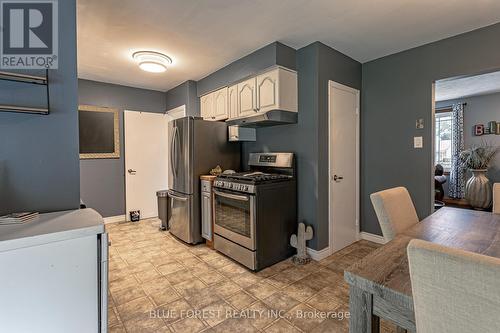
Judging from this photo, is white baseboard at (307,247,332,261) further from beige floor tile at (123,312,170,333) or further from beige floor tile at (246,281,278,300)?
beige floor tile at (123,312,170,333)

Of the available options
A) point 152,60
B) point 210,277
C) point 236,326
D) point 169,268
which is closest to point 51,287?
point 236,326

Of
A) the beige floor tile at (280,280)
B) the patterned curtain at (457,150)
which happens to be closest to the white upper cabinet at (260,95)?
the beige floor tile at (280,280)

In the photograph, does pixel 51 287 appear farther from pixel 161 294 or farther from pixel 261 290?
pixel 261 290

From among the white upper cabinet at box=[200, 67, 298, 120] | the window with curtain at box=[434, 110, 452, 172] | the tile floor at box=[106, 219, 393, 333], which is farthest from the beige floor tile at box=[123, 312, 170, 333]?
the window with curtain at box=[434, 110, 452, 172]

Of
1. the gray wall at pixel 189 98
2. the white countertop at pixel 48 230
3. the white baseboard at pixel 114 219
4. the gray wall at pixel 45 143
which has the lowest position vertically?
the white baseboard at pixel 114 219

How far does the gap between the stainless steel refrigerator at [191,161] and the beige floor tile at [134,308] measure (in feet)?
4.18

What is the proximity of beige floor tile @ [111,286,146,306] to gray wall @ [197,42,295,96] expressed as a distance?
2745mm

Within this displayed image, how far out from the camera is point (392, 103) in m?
3.20

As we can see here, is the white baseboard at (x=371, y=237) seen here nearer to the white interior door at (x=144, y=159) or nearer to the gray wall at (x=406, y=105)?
the gray wall at (x=406, y=105)

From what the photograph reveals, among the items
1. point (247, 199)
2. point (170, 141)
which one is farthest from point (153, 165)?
point (247, 199)

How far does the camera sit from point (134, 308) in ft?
6.51

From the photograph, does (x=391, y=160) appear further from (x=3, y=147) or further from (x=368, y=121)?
(x=3, y=147)

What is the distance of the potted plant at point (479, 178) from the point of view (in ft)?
15.6

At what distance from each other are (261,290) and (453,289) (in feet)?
6.05
